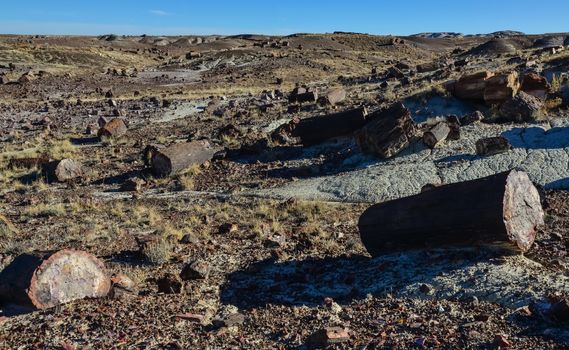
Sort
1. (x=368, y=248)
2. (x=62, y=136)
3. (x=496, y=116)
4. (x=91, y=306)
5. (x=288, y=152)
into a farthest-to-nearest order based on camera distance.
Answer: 1. (x=62, y=136)
2. (x=288, y=152)
3. (x=496, y=116)
4. (x=368, y=248)
5. (x=91, y=306)

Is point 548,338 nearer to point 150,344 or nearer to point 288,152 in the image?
point 150,344

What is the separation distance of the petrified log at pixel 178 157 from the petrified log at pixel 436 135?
656cm

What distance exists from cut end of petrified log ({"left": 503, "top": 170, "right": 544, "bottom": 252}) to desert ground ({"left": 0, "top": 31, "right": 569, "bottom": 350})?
0.18m

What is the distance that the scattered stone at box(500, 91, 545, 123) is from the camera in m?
16.0

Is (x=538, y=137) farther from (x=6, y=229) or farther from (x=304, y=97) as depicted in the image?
(x=6, y=229)

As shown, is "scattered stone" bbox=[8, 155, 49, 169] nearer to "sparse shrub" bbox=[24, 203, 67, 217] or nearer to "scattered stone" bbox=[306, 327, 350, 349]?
"sparse shrub" bbox=[24, 203, 67, 217]

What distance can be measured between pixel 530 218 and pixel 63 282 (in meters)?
6.40

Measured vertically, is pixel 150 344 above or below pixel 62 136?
below

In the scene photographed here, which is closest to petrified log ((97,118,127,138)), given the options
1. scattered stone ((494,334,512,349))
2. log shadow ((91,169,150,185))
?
log shadow ((91,169,150,185))

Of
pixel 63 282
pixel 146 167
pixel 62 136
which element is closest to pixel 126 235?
pixel 63 282

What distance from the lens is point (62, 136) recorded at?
2323 cm

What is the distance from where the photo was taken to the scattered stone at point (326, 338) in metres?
5.93

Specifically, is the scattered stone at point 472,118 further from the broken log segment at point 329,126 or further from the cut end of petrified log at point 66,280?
the cut end of petrified log at point 66,280

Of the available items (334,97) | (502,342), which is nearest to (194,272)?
(502,342)
